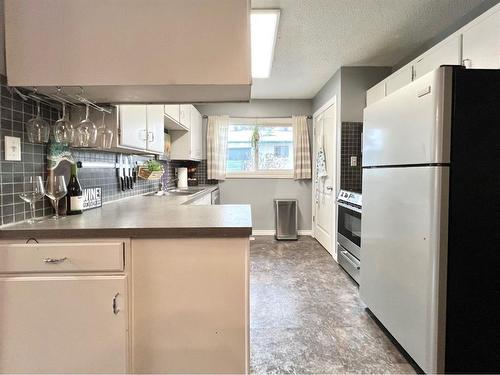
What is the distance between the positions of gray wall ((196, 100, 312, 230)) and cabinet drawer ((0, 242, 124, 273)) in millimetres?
3820

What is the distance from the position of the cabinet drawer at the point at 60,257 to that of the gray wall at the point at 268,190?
3.82 meters

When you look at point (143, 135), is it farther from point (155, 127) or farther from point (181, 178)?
point (181, 178)

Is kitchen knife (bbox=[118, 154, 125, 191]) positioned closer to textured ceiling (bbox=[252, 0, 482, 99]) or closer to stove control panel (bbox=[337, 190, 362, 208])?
textured ceiling (bbox=[252, 0, 482, 99])

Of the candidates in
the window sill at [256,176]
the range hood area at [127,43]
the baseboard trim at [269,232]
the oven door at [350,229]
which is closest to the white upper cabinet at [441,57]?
the oven door at [350,229]

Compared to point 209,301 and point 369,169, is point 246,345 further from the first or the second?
point 369,169

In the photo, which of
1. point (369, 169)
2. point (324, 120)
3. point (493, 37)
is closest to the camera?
point (493, 37)

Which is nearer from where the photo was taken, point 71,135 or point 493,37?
point 71,135

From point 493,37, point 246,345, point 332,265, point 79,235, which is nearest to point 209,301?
point 246,345

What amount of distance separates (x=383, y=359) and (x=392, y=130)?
4.54ft

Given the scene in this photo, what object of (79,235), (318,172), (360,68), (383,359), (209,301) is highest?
(360,68)

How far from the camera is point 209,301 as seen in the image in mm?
1303

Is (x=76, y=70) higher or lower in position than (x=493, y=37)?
lower

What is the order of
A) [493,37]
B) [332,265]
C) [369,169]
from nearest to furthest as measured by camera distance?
[493,37] → [369,169] → [332,265]

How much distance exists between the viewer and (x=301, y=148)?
4.94m
